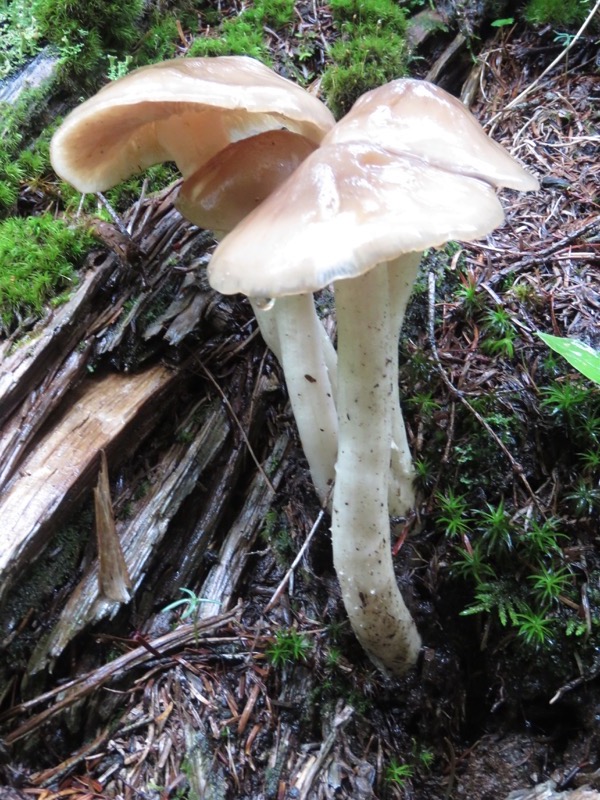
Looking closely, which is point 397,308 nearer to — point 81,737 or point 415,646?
point 415,646

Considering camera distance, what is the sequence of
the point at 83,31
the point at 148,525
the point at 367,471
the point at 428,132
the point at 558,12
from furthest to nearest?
the point at 558,12
the point at 83,31
the point at 148,525
the point at 367,471
the point at 428,132

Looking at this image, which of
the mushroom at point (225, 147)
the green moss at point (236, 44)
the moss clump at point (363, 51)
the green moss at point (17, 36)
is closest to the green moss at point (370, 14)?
the moss clump at point (363, 51)

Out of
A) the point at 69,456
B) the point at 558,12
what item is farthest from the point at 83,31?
the point at 558,12

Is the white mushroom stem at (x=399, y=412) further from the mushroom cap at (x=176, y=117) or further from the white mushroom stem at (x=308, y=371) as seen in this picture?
the mushroom cap at (x=176, y=117)

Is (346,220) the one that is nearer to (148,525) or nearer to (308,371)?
(308,371)

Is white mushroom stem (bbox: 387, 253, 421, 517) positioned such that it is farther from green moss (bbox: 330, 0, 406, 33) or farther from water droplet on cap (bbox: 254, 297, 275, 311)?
green moss (bbox: 330, 0, 406, 33)

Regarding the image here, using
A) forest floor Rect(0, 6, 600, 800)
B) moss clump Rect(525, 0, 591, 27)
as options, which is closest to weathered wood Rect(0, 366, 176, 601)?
forest floor Rect(0, 6, 600, 800)

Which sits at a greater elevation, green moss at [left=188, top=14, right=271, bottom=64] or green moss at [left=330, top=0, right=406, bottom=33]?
green moss at [left=188, top=14, right=271, bottom=64]
